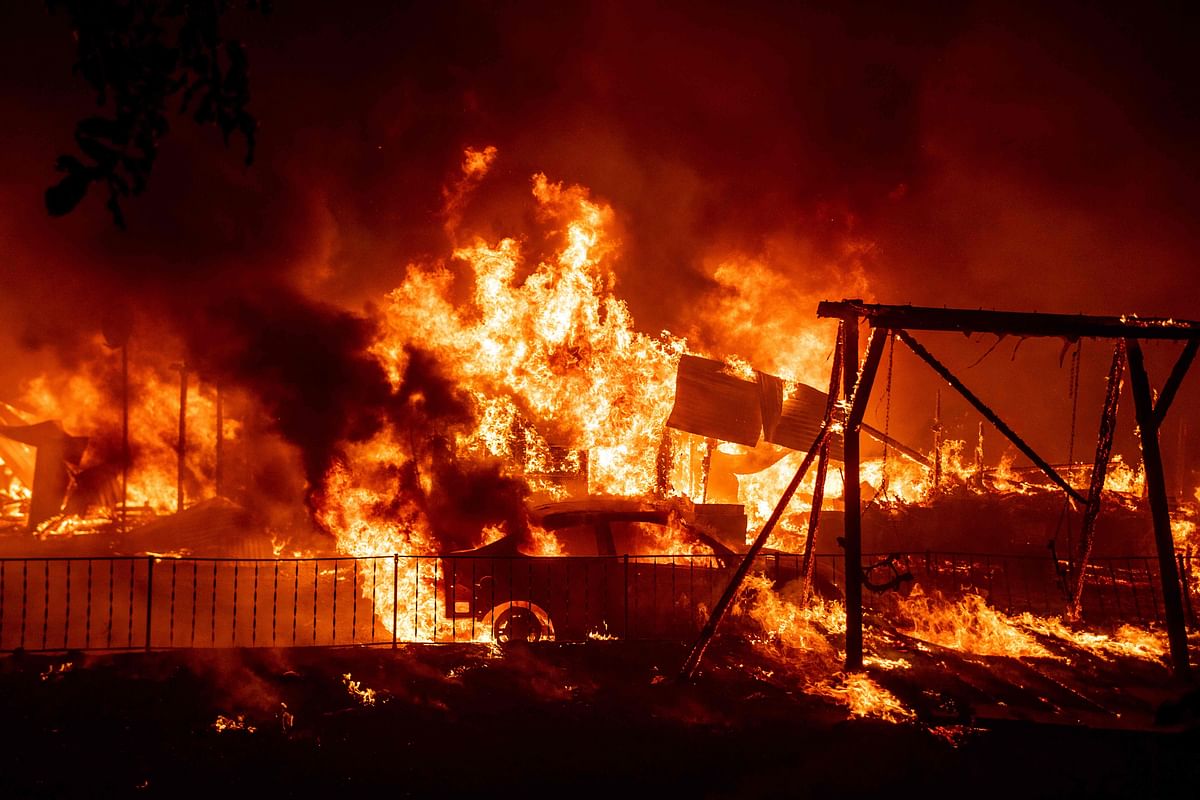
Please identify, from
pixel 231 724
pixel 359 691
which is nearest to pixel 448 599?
pixel 359 691

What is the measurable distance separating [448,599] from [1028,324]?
753 centimetres

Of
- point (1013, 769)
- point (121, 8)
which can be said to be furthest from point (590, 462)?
point (121, 8)

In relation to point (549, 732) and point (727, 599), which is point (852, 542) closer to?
point (727, 599)

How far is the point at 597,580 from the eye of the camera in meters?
8.97

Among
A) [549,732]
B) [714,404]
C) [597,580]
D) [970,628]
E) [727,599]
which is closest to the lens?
[549,732]

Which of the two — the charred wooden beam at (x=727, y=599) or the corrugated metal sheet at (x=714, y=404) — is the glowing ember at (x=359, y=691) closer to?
the charred wooden beam at (x=727, y=599)

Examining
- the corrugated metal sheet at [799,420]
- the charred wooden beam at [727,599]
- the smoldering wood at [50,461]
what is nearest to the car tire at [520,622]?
the charred wooden beam at [727,599]

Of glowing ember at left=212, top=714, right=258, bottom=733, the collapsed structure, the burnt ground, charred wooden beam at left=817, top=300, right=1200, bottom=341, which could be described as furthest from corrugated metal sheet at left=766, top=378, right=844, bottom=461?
glowing ember at left=212, top=714, right=258, bottom=733

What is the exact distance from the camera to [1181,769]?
5.36 metres

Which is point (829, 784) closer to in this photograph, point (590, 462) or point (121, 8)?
point (121, 8)

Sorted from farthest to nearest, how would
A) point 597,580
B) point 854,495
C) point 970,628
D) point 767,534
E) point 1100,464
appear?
point 970,628
point 1100,464
point 597,580
point 854,495
point 767,534

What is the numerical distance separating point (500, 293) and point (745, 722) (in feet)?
55.0

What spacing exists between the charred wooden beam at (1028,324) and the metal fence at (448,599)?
319cm

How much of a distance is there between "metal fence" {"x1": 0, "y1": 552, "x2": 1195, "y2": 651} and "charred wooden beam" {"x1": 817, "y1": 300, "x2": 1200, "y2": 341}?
319 centimetres
